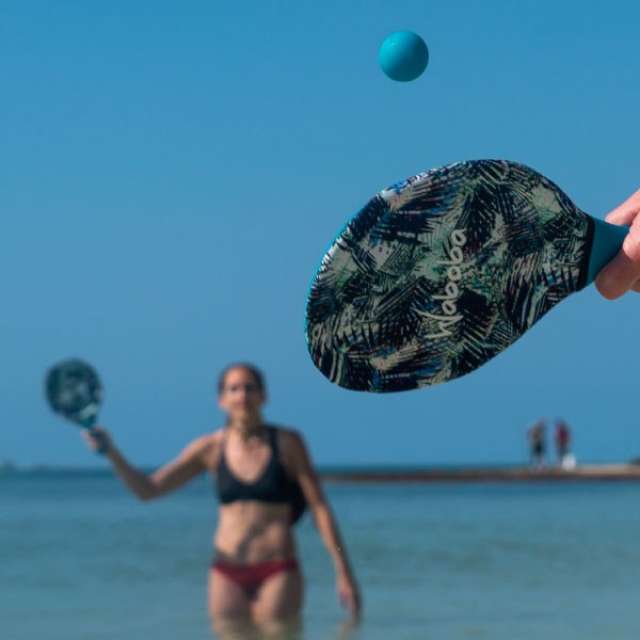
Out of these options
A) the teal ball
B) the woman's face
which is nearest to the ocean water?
the woman's face

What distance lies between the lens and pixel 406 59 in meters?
5.80

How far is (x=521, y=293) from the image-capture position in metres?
4.56

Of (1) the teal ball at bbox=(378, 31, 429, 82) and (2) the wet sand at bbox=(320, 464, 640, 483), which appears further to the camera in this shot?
(2) the wet sand at bbox=(320, 464, 640, 483)

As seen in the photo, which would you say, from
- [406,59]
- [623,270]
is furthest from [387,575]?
[623,270]

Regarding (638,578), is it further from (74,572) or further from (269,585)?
(269,585)

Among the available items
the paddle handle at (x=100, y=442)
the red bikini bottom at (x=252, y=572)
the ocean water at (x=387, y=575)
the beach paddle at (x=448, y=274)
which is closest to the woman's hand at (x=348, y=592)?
the red bikini bottom at (x=252, y=572)

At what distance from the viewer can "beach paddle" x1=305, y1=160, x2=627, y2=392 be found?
14.2 feet

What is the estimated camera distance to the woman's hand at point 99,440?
21.2 feet

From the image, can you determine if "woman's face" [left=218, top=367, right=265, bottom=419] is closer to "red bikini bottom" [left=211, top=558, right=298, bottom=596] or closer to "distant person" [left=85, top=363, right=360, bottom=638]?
"distant person" [left=85, top=363, right=360, bottom=638]

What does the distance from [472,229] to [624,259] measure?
42 cm

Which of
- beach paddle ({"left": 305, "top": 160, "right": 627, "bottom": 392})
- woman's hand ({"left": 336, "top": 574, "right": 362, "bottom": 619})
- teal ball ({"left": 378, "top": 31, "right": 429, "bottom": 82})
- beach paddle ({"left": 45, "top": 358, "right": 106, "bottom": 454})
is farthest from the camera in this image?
beach paddle ({"left": 45, "top": 358, "right": 106, "bottom": 454})

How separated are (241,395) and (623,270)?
2.51 m

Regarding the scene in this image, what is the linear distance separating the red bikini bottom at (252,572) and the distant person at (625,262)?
8.52 ft

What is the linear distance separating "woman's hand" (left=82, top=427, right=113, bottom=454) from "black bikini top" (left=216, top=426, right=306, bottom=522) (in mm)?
471
